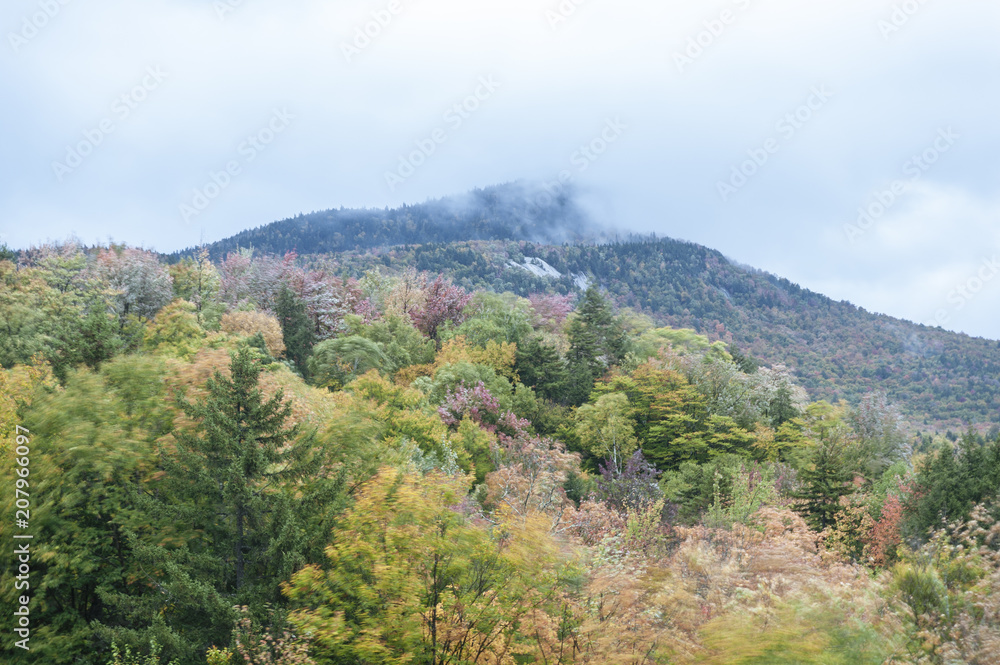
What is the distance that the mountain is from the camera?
107625 mm

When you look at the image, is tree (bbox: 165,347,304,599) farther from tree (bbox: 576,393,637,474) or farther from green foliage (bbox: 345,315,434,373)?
green foliage (bbox: 345,315,434,373)

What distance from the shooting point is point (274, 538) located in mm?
10680

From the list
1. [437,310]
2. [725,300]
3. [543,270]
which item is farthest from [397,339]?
[725,300]

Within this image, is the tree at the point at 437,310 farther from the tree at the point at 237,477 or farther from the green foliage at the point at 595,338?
the tree at the point at 237,477

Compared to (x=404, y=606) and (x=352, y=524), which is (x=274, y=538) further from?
(x=404, y=606)

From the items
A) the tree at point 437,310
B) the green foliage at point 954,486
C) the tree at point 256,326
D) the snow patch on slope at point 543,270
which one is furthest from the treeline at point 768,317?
the green foliage at point 954,486

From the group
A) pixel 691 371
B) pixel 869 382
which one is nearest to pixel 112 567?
pixel 691 371

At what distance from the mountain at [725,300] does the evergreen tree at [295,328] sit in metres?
77.5

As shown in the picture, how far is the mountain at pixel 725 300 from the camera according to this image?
10762 cm

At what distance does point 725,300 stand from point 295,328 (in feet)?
448

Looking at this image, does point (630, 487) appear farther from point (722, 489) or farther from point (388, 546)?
point (388, 546)

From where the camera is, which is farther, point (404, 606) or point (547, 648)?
point (547, 648)

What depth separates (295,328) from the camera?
3869 centimetres

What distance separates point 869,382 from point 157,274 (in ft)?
401
